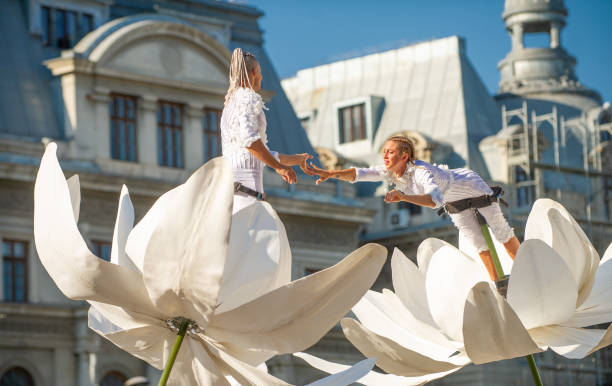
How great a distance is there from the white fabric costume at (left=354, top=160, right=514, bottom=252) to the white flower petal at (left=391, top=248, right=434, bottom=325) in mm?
298

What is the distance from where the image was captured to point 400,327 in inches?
253

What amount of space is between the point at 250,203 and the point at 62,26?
75.1 ft

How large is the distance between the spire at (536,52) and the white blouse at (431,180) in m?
36.5

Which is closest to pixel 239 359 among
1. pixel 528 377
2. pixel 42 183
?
pixel 42 183

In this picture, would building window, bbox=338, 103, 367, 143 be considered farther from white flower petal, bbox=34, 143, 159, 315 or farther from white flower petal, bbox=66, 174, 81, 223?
white flower petal, bbox=34, 143, 159, 315

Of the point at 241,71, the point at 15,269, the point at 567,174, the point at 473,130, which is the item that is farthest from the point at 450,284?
the point at 567,174

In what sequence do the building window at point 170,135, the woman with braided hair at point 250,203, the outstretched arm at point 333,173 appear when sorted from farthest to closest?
1. the building window at point 170,135
2. the outstretched arm at point 333,173
3. the woman with braided hair at point 250,203

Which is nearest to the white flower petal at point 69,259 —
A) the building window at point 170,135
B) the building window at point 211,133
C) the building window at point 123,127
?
the building window at point 123,127

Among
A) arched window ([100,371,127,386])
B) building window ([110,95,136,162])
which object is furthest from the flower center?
building window ([110,95,136,162])

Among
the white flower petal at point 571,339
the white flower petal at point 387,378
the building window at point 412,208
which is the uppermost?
the building window at point 412,208

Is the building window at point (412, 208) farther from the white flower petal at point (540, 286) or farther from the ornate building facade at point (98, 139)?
the white flower petal at point (540, 286)

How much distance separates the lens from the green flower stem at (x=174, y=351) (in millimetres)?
5008

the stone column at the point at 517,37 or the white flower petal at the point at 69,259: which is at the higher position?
the stone column at the point at 517,37

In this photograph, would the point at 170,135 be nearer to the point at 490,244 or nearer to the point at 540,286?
the point at 490,244
